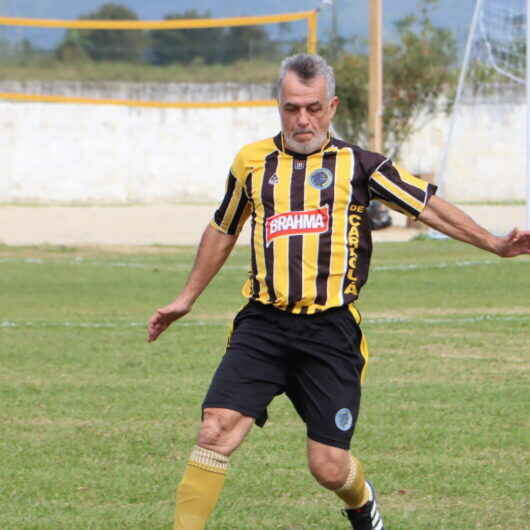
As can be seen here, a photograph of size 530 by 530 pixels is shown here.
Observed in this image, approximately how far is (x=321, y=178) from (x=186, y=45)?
30.3m

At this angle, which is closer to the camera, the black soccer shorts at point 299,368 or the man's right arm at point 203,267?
the black soccer shorts at point 299,368

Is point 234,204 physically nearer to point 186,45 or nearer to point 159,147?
point 186,45

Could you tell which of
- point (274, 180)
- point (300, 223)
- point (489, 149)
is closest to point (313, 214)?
point (300, 223)

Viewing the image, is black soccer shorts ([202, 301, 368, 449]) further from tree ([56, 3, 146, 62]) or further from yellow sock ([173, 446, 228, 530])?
tree ([56, 3, 146, 62])

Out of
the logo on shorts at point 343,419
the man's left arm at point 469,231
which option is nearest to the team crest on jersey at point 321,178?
the man's left arm at point 469,231

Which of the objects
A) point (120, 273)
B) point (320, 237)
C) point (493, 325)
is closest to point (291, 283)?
point (320, 237)

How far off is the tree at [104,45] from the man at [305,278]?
3103 centimetres

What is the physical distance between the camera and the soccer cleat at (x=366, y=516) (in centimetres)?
546

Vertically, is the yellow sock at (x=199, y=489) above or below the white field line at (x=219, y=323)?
above

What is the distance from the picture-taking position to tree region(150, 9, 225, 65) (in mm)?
34219

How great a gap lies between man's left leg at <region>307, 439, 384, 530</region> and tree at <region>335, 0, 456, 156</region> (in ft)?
88.4

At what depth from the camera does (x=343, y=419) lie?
199 inches

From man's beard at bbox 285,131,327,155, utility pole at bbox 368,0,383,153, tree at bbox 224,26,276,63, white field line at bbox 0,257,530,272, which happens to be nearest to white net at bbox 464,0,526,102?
utility pole at bbox 368,0,383,153

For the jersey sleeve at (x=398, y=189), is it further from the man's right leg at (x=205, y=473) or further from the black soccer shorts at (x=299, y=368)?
the man's right leg at (x=205, y=473)
